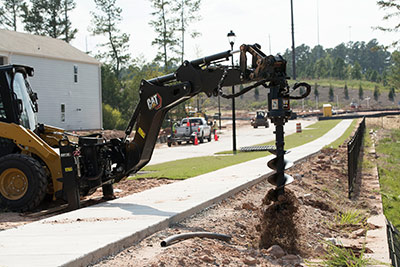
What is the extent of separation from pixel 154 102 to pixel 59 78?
3414 centimetres

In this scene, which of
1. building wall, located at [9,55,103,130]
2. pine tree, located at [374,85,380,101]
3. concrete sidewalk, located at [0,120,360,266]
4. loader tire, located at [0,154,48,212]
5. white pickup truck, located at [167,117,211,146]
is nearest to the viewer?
concrete sidewalk, located at [0,120,360,266]

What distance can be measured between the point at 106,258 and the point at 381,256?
397cm

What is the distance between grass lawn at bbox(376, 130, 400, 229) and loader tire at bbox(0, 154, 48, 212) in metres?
7.30

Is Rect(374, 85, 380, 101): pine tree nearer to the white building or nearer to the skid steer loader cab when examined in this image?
the white building

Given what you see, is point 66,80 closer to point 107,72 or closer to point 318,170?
point 107,72

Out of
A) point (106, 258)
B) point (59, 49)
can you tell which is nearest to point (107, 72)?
point (59, 49)

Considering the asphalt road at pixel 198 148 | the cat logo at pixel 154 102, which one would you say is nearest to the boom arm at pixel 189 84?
the cat logo at pixel 154 102

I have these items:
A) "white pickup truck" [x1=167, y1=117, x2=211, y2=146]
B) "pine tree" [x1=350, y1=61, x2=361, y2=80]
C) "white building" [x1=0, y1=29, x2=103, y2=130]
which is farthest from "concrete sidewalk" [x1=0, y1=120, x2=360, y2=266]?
"pine tree" [x1=350, y1=61, x2=361, y2=80]

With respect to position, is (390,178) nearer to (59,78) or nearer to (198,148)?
(198,148)

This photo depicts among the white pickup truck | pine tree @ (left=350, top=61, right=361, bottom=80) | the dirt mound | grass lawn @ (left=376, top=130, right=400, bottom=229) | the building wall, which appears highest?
pine tree @ (left=350, top=61, right=361, bottom=80)

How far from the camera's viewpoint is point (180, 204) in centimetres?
950

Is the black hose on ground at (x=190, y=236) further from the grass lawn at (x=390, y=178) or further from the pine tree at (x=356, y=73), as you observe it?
the pine tree at (x=356, y=73)

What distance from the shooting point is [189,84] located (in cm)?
997

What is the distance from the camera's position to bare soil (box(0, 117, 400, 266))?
6.48 metres
